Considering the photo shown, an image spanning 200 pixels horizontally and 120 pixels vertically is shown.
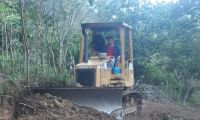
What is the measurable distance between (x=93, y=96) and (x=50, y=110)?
1.37m

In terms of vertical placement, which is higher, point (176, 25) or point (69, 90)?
point (176, 25)

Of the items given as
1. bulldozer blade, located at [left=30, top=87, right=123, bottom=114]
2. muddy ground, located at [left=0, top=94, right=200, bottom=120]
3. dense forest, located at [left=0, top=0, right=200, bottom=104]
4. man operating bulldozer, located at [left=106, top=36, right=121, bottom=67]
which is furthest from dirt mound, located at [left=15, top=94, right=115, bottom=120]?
dense forest, located at [left=0, top=0, right=200, bottom=104]

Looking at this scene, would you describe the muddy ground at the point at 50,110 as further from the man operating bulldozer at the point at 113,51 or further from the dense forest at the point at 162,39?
the dense forest at the point at 162,39

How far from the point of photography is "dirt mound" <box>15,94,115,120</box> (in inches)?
356

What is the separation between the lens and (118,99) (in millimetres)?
10516

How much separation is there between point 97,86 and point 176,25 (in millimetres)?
10293

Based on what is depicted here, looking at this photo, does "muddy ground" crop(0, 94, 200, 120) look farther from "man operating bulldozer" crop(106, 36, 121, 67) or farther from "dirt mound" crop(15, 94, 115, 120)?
"man operating bulldozer" crop(106, 36, 121, 67)

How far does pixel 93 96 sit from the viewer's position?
10.3 metres

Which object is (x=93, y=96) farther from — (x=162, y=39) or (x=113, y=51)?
(x=162, y=39)

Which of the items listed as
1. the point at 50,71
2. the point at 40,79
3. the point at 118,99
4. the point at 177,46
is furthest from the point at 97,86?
the point at 177,46

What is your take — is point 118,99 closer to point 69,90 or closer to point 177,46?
point 69,90

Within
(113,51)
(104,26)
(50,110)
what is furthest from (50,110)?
(104,26)

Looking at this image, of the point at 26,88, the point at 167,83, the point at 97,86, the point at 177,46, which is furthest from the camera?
the point at 167,83

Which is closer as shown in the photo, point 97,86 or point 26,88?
point 26,88
